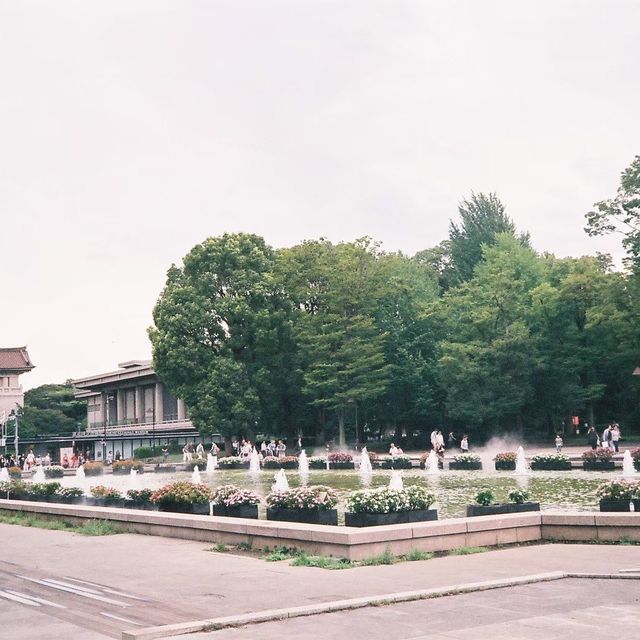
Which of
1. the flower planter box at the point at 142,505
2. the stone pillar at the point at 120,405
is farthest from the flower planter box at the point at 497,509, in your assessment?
the stone pillar at the point at 120,405

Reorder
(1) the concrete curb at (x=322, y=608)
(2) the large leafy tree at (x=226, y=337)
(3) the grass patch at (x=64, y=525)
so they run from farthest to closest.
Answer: (2) the large leafy tree at (x=226, y=337) → (3) the grass patch at (x=64, y=525) → (1) the concrete curb at (x=322, y=608)

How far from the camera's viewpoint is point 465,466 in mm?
42875

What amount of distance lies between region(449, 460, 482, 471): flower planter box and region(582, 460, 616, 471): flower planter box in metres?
5.95

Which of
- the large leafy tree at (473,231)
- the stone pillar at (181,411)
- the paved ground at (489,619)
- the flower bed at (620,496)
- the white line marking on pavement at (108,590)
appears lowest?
the white line marking on pavement at (108,590)

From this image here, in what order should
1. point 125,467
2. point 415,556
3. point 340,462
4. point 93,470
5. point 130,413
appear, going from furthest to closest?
point 130,413 < point 93,470 < point 125,467 < point 340,462 < point 415,556

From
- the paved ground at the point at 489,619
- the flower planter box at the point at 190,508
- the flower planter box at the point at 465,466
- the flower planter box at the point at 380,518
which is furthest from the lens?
the flower planter box at the point at 465,466

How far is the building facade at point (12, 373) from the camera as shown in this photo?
356ft

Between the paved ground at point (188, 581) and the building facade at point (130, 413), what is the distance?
71.3 meters

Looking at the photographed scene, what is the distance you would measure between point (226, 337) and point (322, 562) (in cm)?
5601

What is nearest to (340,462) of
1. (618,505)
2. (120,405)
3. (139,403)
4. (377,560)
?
(618,505)

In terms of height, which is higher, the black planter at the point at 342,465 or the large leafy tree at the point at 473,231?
the large leafy tree at the point at 473,231

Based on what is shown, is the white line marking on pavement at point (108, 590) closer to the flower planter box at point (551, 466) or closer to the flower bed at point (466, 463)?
the flower planter box at point (551, 466)

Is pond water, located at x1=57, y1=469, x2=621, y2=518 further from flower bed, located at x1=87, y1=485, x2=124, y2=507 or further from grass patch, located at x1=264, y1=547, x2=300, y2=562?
flower bed, located at x1=87, y1=485, x2=124, y2=507

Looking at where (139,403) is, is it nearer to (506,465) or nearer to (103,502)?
(506,465)
